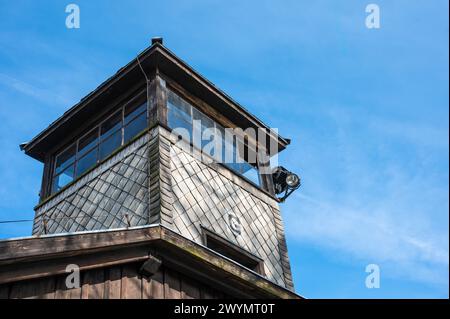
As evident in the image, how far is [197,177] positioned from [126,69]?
2835mm

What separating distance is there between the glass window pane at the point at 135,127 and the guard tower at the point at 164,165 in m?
0.03

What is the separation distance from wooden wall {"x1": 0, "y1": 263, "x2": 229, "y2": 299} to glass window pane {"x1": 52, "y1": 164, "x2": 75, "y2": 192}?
562cm

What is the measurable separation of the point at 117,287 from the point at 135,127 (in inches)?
212

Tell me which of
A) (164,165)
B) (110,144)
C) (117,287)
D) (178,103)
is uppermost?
(178,103)

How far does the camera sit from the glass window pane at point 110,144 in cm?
1193

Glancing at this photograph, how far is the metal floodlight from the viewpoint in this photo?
13.9m

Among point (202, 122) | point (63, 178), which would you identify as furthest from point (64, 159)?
point (202, 122)

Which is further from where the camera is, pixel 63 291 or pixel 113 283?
pixel 113 283

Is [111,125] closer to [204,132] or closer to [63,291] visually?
[204,132]

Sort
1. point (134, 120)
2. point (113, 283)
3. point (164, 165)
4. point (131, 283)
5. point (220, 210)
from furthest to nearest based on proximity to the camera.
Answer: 1. point (134, 120)
2. point (220, 210)
3. point (164, 165)
4. point (131, 283)
5. point (113, 283)

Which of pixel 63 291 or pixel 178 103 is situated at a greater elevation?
pixel 178 103

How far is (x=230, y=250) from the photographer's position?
425 inches

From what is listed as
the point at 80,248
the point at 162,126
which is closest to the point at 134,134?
the point at 162,126
